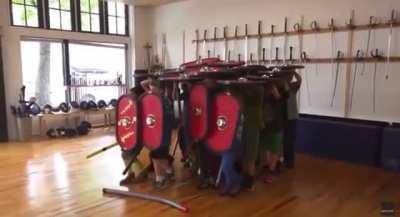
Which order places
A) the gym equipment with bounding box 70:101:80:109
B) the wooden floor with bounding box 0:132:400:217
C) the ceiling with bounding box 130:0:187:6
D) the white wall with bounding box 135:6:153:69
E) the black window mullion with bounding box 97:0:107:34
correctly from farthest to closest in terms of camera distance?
the white wall with bounding box 135:6:153:69 → the black window mullion with bounding box 97:0:107:34 → the ceiling with bounding box 130:0:187:6 → the gym equipment with bounding box 70:101:80:109 → the wooden floor with bounding box 0:132:400:217

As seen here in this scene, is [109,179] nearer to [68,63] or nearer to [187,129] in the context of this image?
[187,129]

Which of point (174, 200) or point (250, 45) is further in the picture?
point (250, 45)

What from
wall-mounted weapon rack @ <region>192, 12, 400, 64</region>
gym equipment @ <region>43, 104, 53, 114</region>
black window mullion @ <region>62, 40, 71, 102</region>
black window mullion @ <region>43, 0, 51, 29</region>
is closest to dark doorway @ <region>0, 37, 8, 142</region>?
gym equipment @ <region>43, 104, 53, 114</region>

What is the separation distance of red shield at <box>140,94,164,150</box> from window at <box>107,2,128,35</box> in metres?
5.12

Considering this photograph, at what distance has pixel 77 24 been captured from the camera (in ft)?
24.7

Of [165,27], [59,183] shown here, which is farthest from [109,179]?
[165,27]

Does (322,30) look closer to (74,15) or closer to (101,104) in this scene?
(101,104)

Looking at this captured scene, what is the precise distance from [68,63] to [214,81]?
4.95 m

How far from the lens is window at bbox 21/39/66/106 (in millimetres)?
6973

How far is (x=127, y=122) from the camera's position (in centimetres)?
372

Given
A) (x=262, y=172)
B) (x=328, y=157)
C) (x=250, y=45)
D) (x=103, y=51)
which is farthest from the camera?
(x=103, y=51)

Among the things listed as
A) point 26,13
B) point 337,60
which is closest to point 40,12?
point 26,13

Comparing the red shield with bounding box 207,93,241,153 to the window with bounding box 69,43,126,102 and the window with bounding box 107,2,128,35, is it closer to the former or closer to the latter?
the window with bounding box 69,43,126,102

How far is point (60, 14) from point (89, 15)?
68 cm
